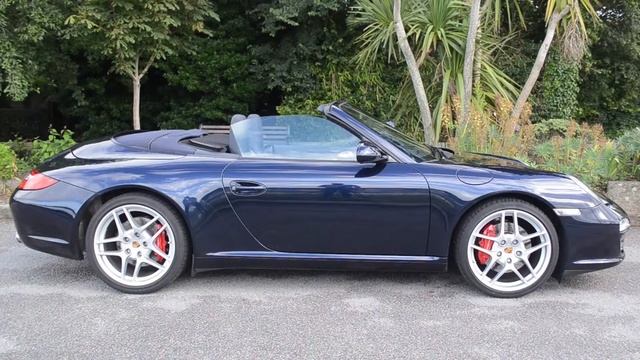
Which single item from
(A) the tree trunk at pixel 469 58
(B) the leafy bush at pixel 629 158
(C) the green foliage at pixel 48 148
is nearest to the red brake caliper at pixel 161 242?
(C) the green foliage at pixel 48 148

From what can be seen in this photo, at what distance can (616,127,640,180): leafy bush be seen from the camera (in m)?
5.43

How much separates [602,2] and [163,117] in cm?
900

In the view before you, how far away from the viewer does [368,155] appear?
323 centimetres

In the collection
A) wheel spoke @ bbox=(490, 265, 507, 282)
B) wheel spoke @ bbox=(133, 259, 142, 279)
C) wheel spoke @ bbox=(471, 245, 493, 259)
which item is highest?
wheel spoke @ bbox=(471, 245, 493, 259)

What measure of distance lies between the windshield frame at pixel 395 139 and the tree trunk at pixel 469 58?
2842mm

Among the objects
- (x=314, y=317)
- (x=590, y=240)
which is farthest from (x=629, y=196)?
(x=314, y=317)

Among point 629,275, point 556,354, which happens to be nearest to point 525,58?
point 629,275

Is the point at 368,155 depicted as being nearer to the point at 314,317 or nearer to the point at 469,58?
the point at 314,317

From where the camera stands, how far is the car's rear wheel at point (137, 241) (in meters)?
3.34

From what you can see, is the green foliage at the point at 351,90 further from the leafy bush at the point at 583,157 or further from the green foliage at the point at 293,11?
the leafy bush at the point at 583,157

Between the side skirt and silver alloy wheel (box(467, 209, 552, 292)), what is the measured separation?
24cm

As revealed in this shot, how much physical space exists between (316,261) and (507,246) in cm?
117

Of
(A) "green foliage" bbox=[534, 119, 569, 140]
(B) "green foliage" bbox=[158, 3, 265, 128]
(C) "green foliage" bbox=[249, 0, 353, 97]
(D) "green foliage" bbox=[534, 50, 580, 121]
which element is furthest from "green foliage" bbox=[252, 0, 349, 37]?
(D) "green foliage" bbox=[534, 50, 580, 121]

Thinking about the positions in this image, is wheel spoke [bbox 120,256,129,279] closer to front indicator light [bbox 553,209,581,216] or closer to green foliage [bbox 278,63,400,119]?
front indicator light [bbox 553,209,581,216]
